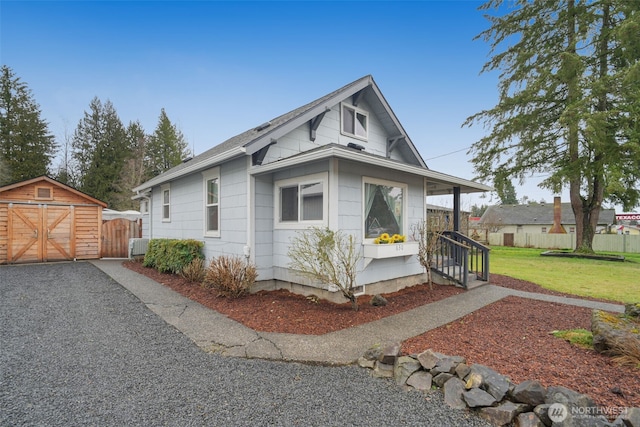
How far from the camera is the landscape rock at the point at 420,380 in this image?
10.0 feet

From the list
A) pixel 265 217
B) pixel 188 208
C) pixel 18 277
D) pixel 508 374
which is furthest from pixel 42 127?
pixel 508 374

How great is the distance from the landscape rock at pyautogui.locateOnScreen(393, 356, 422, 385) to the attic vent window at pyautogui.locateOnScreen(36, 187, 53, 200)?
14.8 m

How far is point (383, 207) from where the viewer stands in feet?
23.0

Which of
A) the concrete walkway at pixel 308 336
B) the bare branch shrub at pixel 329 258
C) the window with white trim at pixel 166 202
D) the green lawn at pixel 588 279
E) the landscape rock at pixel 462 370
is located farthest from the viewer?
the window with white trim at pixel 166 202

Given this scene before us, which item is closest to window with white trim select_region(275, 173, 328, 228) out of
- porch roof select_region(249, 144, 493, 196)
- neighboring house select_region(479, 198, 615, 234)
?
porch roof select_region(249, 144, 493, 196)

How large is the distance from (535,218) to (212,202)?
1619 inches

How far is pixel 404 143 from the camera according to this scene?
32.6 feet

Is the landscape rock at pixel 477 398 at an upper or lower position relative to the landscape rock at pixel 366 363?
upper

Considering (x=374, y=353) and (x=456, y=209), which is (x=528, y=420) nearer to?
(x=374, y=353)

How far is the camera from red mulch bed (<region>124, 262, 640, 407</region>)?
9.96 feet

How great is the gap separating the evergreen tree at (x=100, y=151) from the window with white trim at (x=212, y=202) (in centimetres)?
2358

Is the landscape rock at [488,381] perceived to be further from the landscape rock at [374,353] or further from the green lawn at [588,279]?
the green lawn at [588,279]

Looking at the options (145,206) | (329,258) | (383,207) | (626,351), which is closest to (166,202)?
(145,206)

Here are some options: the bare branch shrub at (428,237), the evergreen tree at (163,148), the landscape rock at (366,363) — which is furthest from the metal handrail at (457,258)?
the evergreen tree at (163,148)
